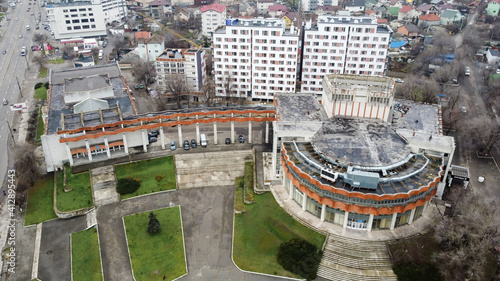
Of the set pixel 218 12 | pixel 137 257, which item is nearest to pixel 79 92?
pixel 137 257

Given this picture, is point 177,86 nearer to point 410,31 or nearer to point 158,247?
point 158,247

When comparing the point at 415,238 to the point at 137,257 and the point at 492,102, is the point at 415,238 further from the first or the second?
the point at 492,102

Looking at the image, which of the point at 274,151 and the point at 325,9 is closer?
the point at 274,151

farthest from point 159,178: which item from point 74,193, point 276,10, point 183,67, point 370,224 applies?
point 276,10

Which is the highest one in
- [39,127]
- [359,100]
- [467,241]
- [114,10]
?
[114,10]

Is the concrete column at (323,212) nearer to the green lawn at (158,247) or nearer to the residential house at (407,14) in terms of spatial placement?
the green lawn at (158,247)
